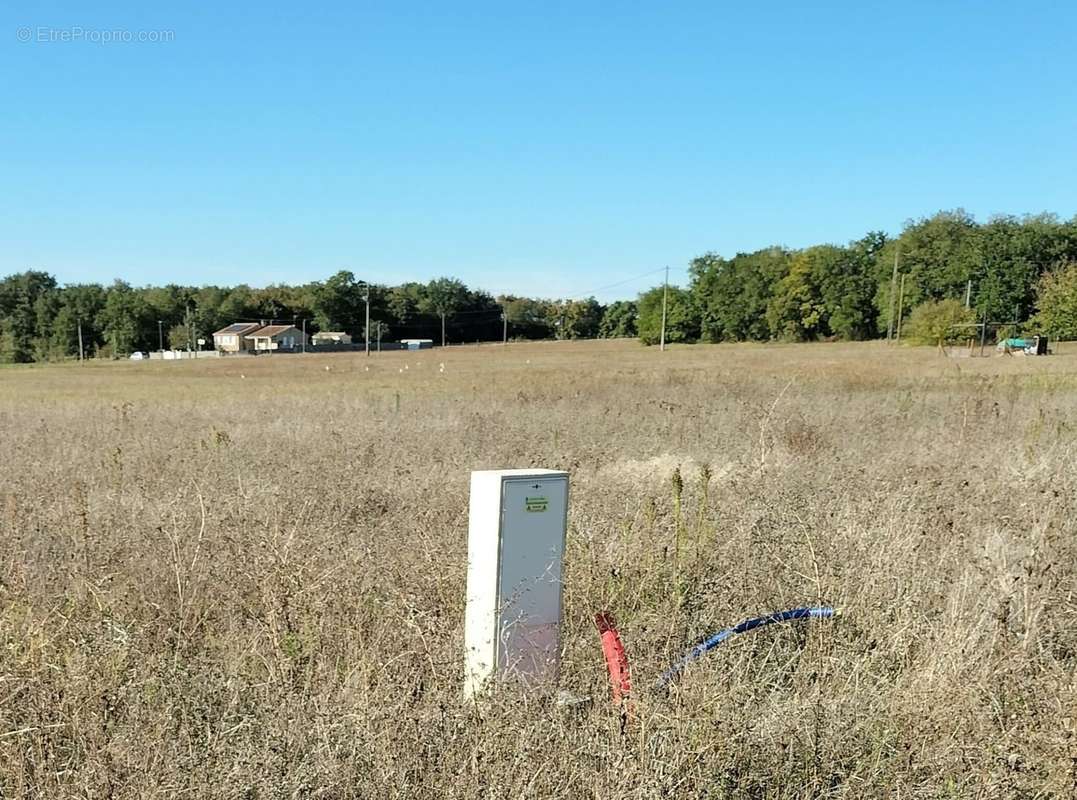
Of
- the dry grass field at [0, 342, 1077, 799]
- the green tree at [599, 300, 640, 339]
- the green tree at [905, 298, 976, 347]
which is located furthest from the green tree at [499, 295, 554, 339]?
the dry grass field at [0, 342, 1077, 799]

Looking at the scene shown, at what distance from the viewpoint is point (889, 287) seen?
85.4 m

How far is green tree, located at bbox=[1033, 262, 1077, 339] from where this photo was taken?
64.8 metres

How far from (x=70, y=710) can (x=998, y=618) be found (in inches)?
157

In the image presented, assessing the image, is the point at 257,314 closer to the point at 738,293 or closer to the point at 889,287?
the point at 738,293

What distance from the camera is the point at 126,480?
7.49 metres

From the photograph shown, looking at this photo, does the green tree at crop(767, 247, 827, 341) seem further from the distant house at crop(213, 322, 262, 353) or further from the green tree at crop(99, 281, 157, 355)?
the green tree at crop(99, 281, 157, 355)

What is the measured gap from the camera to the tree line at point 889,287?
244 ft

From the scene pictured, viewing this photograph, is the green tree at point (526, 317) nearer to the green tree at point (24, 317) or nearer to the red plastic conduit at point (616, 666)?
the green tree at point (24, 317)

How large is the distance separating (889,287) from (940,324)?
88.7 ft

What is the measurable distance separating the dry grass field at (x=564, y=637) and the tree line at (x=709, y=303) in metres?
62.7

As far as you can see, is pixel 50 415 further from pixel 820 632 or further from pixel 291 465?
pixel 820 632

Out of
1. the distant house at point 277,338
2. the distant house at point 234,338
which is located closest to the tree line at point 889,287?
the distant house at point 277,338

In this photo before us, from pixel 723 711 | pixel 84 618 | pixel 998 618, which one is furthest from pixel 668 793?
pixel 84 618

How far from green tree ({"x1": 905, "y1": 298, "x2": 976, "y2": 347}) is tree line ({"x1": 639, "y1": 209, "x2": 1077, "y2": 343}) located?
0.16 meters
